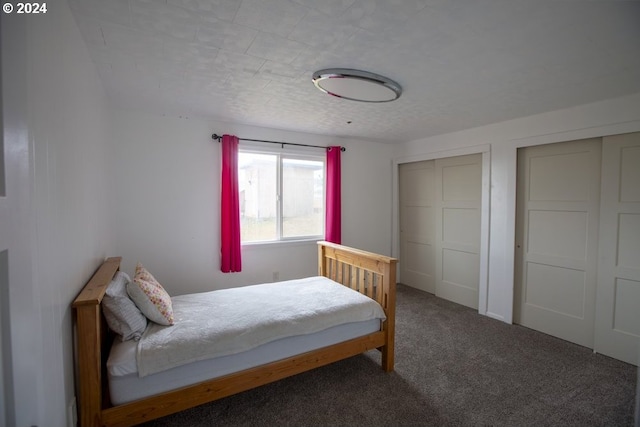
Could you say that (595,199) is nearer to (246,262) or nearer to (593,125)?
(593,125)

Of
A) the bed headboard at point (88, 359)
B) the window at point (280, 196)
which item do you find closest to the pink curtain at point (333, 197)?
the window at point (280, 196)

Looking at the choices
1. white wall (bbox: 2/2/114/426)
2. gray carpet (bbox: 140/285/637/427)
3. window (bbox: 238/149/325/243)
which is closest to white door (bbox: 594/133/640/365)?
gray carpet (bbox: 140/285/637/427)

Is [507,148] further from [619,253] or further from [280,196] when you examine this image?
[280,196]

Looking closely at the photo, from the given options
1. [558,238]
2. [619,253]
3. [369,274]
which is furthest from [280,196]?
[619,253]

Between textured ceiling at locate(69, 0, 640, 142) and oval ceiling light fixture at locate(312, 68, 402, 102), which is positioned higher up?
textured ceiling at locate(69, 0, 640, 142)

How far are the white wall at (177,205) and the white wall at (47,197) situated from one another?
99 cm

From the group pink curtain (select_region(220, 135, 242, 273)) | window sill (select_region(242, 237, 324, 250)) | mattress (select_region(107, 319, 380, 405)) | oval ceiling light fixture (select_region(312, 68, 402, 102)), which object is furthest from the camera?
window sill (select_region(242, 237, 324, 250))

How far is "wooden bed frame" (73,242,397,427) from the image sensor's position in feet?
4.67

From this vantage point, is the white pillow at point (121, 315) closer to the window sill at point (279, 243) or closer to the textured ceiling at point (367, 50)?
the textured ceiling at point (367, 50)

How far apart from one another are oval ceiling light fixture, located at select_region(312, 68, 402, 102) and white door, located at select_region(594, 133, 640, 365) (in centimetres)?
200

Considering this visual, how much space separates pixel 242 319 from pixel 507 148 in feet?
10.5

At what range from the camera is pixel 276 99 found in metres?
2.58

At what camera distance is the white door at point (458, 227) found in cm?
362

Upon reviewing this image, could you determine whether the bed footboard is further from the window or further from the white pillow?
the white pillow
